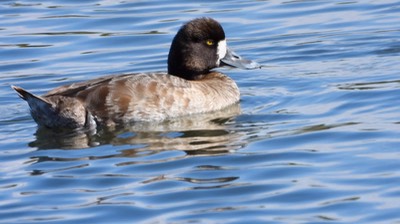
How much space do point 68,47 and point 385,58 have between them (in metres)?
3.86

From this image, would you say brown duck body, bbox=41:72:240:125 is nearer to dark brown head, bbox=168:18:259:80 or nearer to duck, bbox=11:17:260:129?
duck, bbox=11:17:260:129

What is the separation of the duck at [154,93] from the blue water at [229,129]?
0.61 feet

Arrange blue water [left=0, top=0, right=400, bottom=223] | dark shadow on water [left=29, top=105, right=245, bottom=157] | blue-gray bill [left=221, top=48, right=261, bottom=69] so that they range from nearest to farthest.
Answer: blue water [left=0, top=0, right=400, bottom=223], dark shadow on water [left=29, top=105, right=245, bottom=157], blue-gray bill [left=221, top=48, right=261, bottom=69]

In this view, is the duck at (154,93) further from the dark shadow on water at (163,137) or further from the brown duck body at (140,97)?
the dark shadow on water at (163,137)

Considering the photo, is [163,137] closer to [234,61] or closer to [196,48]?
[196,48]

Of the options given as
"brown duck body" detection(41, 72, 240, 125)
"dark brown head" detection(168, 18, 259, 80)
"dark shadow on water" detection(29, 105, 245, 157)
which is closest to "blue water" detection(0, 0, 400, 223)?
"dark shadow on water" detection(29, 105, 245, 157)

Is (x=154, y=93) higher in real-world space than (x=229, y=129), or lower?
higher

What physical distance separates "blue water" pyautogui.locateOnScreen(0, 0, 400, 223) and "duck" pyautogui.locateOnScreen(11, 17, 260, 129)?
19cm

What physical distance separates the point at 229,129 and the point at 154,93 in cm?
85

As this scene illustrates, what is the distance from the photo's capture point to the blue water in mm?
7895

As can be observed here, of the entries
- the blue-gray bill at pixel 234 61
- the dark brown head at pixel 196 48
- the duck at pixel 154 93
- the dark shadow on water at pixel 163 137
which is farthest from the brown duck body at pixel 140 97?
the blue-gray bill at pixel 234 61

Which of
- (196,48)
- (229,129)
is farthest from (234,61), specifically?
(229,129)

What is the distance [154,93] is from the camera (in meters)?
10.8

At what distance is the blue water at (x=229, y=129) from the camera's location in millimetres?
7895
